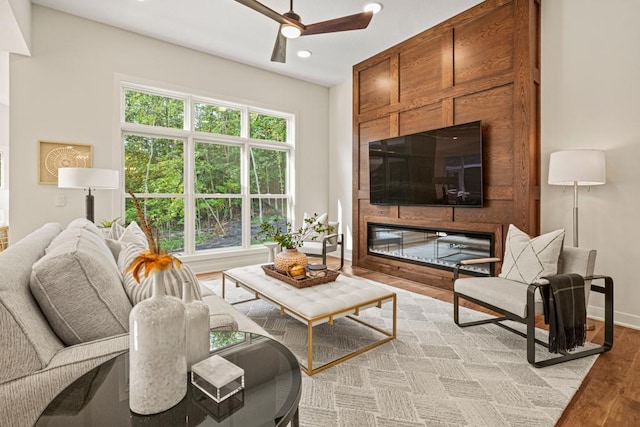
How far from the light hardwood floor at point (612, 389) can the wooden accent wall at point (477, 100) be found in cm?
115

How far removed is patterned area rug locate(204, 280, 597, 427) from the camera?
1687 millimetres

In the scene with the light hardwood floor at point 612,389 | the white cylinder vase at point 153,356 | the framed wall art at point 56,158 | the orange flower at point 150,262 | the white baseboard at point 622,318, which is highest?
the framed wall art at point 56,158

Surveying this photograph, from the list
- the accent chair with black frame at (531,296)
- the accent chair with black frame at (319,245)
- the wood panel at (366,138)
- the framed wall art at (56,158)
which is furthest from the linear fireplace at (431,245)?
the framed wall art at (56,158)

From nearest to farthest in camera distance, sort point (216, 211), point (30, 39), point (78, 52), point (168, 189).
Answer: point (30, 39) → point (78, 52) → point (168, 189) → point (216, 211)

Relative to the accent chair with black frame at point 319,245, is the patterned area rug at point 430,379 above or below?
below

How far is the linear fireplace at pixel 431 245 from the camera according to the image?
3.68m

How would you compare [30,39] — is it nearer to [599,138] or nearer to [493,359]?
[493,359]

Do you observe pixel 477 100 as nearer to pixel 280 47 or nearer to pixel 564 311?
pixel 280 47

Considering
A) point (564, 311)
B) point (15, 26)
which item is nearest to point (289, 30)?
point (15, 26)

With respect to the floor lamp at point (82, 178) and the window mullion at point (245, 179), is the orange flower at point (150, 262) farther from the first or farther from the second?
the window mullion at point (245, 179)

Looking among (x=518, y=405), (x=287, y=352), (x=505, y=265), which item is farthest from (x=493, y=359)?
(x=287, y=352)

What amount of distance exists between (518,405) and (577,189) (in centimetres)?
222

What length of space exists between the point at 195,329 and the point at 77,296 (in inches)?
17.5

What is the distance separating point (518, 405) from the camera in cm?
176
